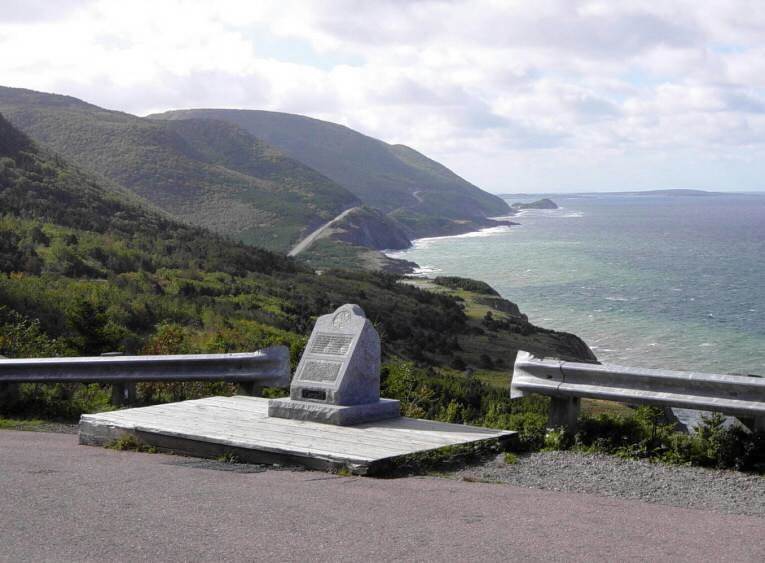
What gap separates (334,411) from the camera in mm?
8172

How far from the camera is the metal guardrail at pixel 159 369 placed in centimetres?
962

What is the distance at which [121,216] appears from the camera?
51031 mm

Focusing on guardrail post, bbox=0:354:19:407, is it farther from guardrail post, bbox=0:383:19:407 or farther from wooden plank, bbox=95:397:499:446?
wooden plank, bbox=95:397:499:446

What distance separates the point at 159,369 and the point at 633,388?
4.82 m

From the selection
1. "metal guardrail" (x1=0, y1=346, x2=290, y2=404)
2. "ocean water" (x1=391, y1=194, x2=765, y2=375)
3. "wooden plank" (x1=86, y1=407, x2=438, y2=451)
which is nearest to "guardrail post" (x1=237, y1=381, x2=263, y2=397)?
"metal guardrail" (x1=0, y1=346, x2=290, y2=404)

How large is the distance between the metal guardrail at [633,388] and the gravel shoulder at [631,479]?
0.48m

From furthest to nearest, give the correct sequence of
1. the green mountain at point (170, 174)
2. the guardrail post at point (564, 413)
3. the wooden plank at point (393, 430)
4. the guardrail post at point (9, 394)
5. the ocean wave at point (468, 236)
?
1. the ocean wave at point (468, 236)
2. the green mountain at point (170, 174)
3. the guardrail post at point (9, 394)
4. the guardrail post at point (564, 413)
5. the wooden plank at point (393, 430)

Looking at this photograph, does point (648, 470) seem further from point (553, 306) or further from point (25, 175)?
point (553, 306)

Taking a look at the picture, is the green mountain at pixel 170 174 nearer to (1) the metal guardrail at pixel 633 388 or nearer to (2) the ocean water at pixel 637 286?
(2) the ocean water at pixel 637 286

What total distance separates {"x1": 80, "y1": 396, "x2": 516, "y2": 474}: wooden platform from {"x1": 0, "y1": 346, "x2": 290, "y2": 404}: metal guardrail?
2.01 ft

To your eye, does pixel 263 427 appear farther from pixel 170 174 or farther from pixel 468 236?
pixel 468 236

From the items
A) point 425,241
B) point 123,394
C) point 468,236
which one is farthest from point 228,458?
point 468,236

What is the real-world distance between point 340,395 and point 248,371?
1.69 meters

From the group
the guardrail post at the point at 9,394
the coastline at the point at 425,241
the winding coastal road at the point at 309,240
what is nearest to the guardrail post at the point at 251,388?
the guardrail post at the point at 9,394
